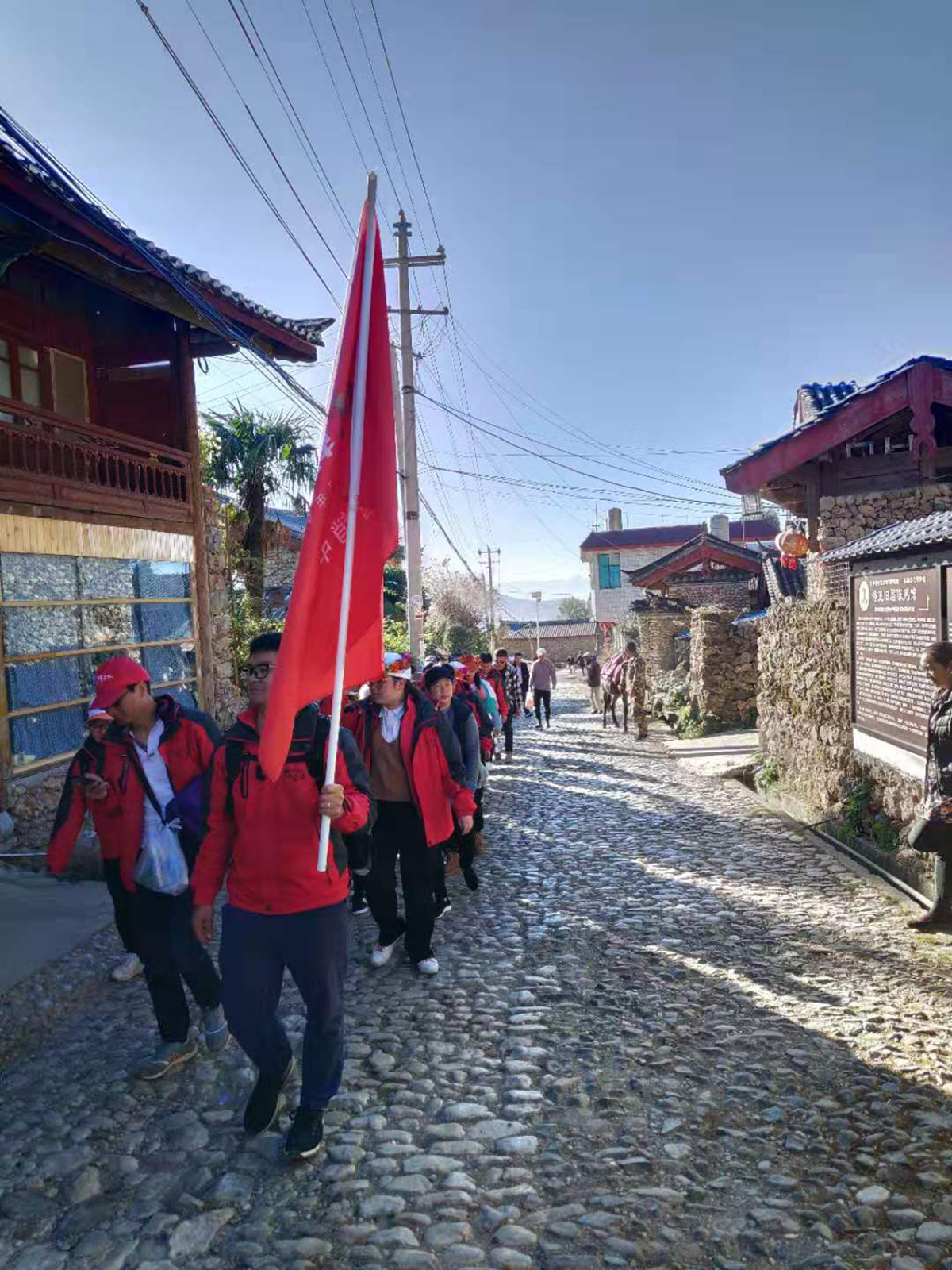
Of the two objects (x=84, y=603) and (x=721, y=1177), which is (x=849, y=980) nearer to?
(x=721, y=1177)

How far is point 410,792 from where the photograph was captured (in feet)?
17.0

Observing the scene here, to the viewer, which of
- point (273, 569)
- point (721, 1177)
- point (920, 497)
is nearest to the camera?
point (721, 1177)

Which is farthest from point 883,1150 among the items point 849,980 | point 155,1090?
point 155,1090

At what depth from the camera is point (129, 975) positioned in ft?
17.3

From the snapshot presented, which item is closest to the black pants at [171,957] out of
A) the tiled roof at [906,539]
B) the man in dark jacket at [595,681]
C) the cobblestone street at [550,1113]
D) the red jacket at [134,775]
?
the red jacket at [134,775]

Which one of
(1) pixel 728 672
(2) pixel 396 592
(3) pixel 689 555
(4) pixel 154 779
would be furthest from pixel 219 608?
(2) pixel 396 592

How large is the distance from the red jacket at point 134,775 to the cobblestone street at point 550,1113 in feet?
3.64

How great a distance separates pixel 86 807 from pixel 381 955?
2.12 meters

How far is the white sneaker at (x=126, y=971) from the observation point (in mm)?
5238

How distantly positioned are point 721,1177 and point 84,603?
9.03 m

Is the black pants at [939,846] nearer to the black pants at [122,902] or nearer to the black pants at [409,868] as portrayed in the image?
the black pants at [409,868]

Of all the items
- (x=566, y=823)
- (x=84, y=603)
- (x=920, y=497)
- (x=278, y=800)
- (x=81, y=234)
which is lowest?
(x=566, y=823)

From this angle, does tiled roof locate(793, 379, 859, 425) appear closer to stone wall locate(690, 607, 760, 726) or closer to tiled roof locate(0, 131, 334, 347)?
stone wall locate(690, 607, 760, 726)

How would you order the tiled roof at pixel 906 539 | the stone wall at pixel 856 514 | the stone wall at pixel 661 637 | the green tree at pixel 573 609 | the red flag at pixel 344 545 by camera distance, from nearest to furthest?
1. the red flag at pixel 344 545
2. the tiled roof at pixel 906 539
3. the stone wall at pixel 856 514
4. the stone wall at pixel 661 637
5. the green tree at pixel 573 609
